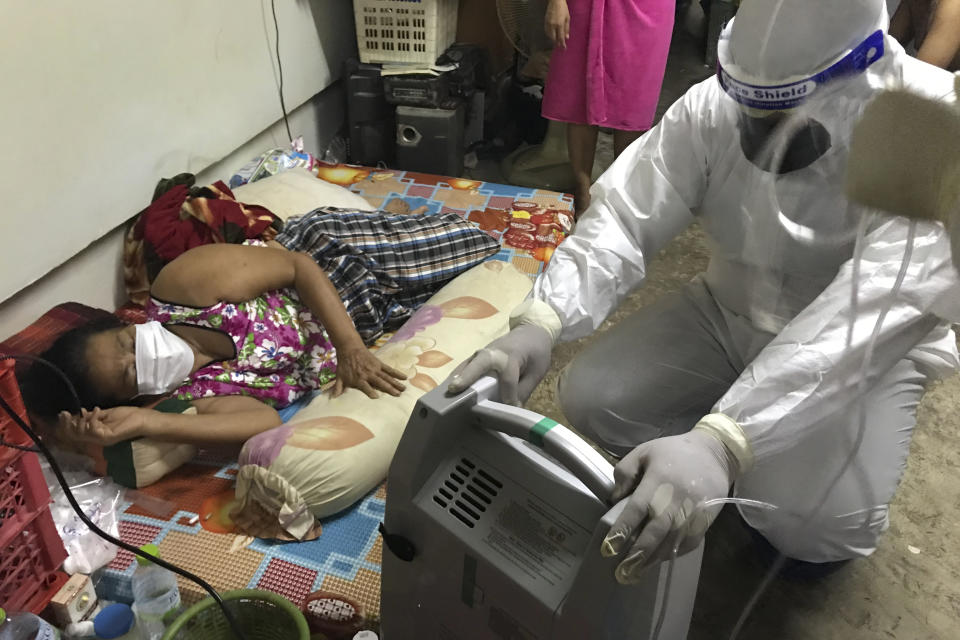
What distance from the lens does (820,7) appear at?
81 centimetres

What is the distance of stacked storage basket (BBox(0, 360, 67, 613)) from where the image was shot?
36.9 inches

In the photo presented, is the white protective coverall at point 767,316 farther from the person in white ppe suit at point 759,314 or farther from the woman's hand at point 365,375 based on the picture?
the woman's hand at point 365,375

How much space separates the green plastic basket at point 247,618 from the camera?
97cm

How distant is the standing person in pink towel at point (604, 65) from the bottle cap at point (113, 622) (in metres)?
1.95

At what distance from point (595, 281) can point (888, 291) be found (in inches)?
16.0

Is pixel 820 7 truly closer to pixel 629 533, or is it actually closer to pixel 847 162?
pixel 847 162

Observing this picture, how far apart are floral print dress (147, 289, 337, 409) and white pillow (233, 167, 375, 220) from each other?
1.22 feet

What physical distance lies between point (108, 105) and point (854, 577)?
1820 mm

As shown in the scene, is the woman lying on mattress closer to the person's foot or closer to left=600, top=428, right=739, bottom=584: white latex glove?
left=600, top=428, right=739, bottom=584: white latex glove

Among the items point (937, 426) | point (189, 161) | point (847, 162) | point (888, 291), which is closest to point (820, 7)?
point (847, 162)

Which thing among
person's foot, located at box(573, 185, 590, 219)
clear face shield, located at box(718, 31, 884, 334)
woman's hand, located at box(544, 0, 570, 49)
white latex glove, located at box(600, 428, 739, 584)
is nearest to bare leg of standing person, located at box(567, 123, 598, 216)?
person's foot, located at box(573, 185, 590, 219)

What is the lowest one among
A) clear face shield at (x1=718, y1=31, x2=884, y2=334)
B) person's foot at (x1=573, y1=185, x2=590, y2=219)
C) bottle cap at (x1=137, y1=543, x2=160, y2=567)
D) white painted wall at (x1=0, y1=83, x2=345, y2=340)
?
person's foot at (x1=573, y1=185, x2=590, y2=219)

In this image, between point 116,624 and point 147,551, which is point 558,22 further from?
point 116,624

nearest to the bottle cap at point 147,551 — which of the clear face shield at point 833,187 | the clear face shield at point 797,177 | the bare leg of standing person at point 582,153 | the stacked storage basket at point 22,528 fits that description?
the stacked storage basket at point 22,528
